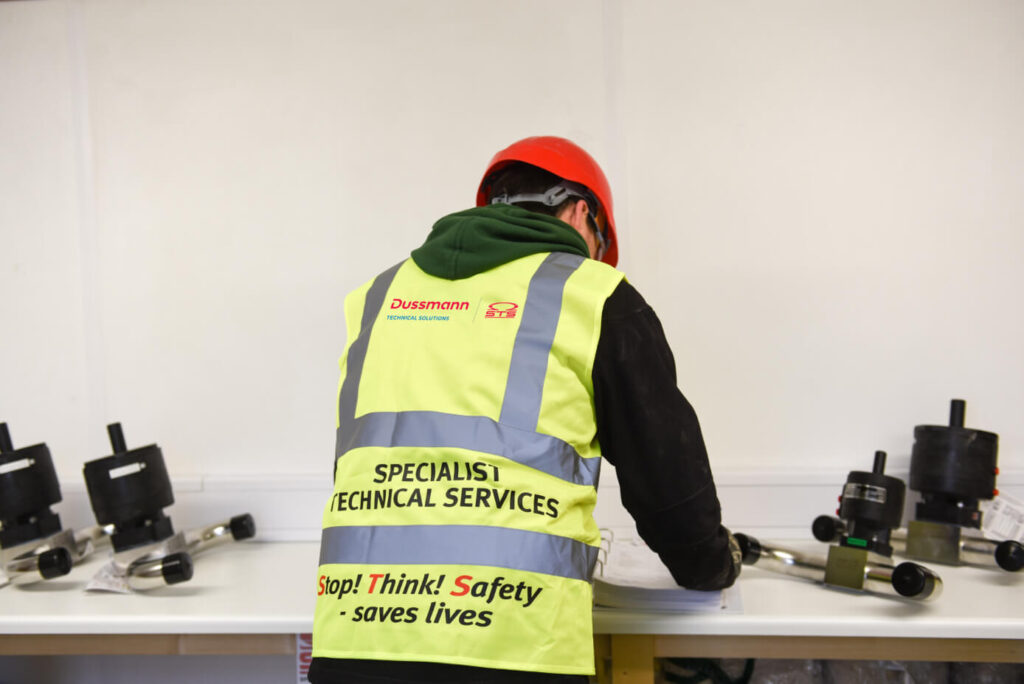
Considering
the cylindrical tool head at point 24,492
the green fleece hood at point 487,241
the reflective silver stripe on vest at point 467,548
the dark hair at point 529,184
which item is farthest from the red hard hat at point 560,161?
the cylindrical tool head at point 24,492

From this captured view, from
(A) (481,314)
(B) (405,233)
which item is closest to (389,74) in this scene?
(B) (405,233)

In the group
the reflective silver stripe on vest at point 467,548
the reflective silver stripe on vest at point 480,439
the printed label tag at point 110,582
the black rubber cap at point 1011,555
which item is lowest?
the printed label tag at point 110,582

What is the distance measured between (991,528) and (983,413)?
0.27m

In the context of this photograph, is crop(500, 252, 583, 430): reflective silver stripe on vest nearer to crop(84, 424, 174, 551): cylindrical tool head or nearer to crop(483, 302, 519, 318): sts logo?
Result: crop(483, 302, 519, 318): sts logo

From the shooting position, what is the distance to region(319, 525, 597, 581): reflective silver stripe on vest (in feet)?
3.15

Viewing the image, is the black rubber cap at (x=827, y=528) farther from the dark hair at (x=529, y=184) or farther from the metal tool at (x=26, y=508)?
the metal tool at (x=26, y=508)

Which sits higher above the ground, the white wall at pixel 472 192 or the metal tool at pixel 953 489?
the white wall at pixel 472 192

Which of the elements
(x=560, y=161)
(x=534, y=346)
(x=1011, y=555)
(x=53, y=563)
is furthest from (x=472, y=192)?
(x=1011, y=555)

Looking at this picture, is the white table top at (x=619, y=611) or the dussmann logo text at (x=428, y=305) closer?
the dussmann logo text at (x=428, y=305)

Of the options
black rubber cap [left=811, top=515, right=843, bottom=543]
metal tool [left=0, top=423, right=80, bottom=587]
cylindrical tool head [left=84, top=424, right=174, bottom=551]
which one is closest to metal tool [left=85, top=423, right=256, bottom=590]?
cylindrical tool head [left=84, top=424, right=174, bottom=551]

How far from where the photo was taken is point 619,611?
1300 mm

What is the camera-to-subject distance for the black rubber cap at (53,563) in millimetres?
1541

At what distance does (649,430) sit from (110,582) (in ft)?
3.76

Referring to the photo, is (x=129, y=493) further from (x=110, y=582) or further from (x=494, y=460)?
(x=494, y=460)
